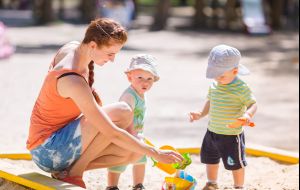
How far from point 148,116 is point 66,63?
15.0 ft

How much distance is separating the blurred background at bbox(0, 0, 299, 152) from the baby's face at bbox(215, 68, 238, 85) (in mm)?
1903

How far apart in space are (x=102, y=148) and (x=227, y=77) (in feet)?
3.24

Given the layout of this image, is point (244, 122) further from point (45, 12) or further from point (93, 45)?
point (45, 12)

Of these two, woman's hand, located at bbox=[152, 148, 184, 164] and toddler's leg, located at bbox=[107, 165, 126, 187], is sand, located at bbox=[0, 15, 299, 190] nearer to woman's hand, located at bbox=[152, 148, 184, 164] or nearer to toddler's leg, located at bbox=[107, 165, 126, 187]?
toddler's leg, located at bbox=[107, 165, 126, 187]

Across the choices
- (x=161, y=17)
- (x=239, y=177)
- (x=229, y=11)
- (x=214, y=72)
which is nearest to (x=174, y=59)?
(x=161, y=17)

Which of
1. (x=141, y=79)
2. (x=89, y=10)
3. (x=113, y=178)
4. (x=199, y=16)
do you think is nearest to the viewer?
(x=141, y=79)

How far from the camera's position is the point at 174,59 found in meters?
16.0

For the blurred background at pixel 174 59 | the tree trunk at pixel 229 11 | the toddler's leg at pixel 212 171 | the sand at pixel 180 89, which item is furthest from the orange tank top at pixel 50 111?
the tree trunk at pixel 229 11

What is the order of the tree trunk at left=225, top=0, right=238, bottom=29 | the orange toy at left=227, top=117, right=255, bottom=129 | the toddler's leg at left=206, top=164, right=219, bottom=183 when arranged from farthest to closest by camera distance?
the tree trunk at left=225, top=0, right=238, bottom=29, the toddler's leg at left=206, top=164, right=219, bottom=183, the orange toy at left=227, top=117, right=255, bottom=129

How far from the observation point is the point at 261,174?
19.9ft

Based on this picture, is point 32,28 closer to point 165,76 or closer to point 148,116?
point 165,76

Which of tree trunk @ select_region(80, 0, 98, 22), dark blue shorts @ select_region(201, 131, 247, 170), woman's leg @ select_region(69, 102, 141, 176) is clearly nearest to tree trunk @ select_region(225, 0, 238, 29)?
tree trunk @ select_region(80, 0, 98, 22)

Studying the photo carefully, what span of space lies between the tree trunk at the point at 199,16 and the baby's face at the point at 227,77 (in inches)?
770

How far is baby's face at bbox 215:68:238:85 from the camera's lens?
16.5 ft
